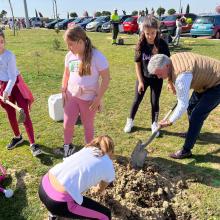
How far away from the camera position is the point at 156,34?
15.1ft

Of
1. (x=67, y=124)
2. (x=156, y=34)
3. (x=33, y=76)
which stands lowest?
(x=33, y=76)

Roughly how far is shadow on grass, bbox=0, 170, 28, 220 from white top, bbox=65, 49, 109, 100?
1.28 m

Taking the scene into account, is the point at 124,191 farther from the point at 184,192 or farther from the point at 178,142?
the point at 178,142

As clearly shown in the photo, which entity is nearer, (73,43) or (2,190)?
(73,43)

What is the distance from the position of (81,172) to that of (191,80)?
1712 mm

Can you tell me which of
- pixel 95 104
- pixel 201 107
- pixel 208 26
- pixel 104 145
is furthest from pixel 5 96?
pixel 208 26

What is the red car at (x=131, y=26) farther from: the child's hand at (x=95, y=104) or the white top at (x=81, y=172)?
the white top at (x=81, y=172)

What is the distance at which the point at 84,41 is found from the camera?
12.0ft

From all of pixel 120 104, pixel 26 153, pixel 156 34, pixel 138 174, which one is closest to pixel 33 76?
pixel 120 104

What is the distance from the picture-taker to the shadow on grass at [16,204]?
356 cm

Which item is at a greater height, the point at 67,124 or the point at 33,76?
the point at 67,124

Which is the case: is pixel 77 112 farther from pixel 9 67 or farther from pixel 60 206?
pixel 60 206

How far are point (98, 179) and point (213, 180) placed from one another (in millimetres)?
1877

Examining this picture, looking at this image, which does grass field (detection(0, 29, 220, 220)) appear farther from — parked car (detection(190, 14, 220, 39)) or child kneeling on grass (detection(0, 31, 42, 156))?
parked car (detection(190, 14, 220, 39))
